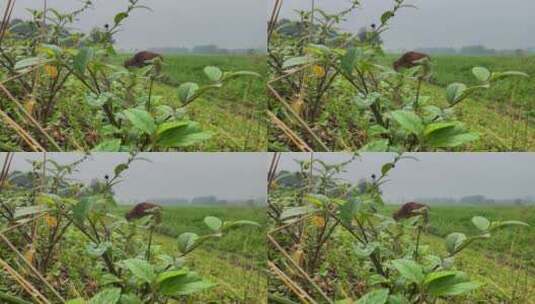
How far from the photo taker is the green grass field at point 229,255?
2.95 m

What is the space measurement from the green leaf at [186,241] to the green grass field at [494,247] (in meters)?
0.62

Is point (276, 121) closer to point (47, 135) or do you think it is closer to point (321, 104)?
point (321, 104)

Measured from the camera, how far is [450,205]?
9.69 feet

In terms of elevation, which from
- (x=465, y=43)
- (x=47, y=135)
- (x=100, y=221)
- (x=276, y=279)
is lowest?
(x=276, y=279)

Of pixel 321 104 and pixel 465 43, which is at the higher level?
pixel 465 43

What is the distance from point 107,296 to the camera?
285 centimetres

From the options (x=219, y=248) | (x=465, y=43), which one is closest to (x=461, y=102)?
Result: (x=465, y=43)

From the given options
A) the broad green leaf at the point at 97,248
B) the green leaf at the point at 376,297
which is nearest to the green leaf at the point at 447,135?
the green leaf at the point at 376,297

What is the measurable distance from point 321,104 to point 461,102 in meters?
0.44

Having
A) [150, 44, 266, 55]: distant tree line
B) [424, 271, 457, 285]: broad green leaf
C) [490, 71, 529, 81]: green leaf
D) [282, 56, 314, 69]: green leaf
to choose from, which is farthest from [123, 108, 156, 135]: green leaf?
[490, 71, 529, 81]: green leaf

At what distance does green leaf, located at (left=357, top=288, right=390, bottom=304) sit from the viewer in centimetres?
288

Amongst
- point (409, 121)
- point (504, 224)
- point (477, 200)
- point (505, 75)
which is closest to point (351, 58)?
point (409, 121)

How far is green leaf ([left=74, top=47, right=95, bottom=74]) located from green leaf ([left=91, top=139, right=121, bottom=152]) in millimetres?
231

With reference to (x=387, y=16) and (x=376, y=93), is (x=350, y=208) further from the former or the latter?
(x=387, y=16)
